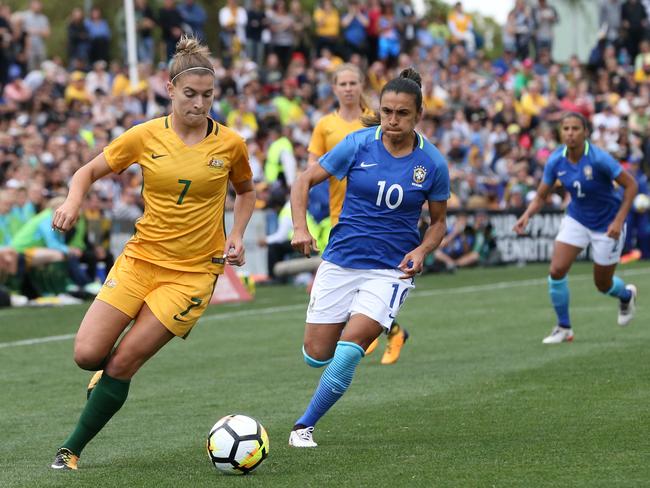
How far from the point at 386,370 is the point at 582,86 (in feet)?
73.1

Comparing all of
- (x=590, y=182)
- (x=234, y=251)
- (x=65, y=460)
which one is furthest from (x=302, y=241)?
(x=590, y=182)

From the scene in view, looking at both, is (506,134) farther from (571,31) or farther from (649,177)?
(571,31)

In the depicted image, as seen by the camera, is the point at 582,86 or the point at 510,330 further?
the point at 582,86

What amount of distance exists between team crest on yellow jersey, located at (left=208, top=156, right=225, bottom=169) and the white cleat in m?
1.68

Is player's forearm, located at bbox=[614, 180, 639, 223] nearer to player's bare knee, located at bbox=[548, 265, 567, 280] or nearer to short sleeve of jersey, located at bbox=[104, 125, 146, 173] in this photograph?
player's bare knee, located at bbox=[548, 265, 567, 280]

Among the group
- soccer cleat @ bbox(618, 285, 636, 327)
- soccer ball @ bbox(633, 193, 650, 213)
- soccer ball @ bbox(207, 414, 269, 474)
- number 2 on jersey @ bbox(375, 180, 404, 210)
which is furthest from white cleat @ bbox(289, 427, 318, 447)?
soccer ball @ bbox(633, 193, 650, 213)

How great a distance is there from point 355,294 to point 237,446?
57.1 inches

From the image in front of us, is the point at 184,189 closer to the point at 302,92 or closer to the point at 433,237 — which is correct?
the point at 433,237

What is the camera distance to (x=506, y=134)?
2984cm

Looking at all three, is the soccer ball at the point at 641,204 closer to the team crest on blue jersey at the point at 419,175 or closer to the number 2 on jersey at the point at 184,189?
the team crest on blue jersey at the point at 419,175

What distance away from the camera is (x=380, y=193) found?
799 cm

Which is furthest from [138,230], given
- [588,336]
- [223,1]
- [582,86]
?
[223,1]

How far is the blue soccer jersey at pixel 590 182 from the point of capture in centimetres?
1260

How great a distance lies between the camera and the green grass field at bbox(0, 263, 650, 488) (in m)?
7.02
